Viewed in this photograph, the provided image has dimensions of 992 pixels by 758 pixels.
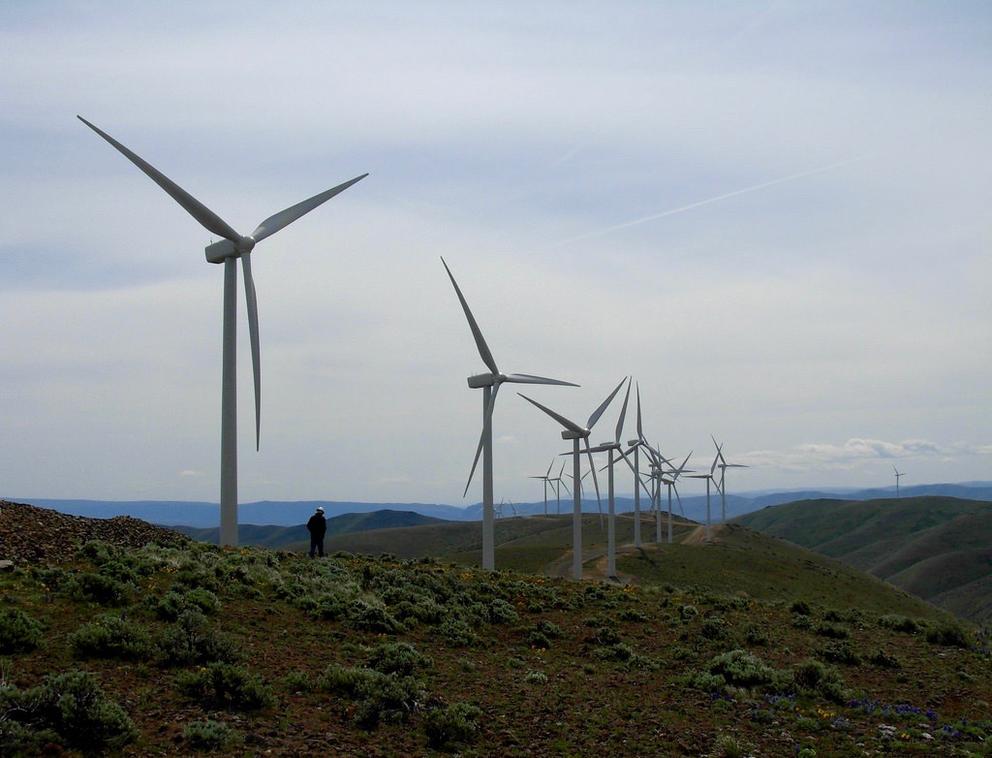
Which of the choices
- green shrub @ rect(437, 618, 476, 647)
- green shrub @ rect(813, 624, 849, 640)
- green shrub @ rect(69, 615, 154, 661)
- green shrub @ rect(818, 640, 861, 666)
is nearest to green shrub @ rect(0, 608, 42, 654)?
green shrub @ rect(69, 615, 154, 661)

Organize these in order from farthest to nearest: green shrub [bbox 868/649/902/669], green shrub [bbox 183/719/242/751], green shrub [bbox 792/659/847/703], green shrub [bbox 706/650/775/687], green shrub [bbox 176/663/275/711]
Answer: green shrub [bbox 868/649/902/669]
green shrub [bbox 706/650/775/687]
green shrub [bbox 792/659/847/703]
green shrub [bbox 176/663/275/711]
green shrub [bbox 183/719/242/751]

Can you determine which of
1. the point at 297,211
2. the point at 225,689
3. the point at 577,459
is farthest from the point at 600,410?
the point at 225,689

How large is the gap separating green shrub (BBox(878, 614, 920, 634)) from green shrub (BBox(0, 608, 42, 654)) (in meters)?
30.3

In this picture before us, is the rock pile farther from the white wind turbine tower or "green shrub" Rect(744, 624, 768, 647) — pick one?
"green shrub" Rect(744, 624, 768, 647)

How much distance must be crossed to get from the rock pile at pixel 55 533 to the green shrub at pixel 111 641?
6.33 m

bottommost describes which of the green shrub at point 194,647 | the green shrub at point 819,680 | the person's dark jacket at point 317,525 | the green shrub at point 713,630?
the green shrub at point 819,680

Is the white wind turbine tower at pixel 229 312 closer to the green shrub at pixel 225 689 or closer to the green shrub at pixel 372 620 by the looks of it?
the green shrub at pixel 372 620

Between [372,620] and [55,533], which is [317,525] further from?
[372,620]

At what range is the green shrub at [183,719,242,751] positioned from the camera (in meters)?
14.3

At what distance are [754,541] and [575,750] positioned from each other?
108 meters

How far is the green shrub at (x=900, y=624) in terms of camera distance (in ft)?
114

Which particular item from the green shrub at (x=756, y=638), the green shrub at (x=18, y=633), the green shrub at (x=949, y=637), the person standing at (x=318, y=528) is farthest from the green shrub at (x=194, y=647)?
the green shrub at (x=949, y=637)

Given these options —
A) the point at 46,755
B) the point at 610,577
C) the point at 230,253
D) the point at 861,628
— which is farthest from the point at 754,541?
the point at 46,755

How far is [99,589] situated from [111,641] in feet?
12.6
